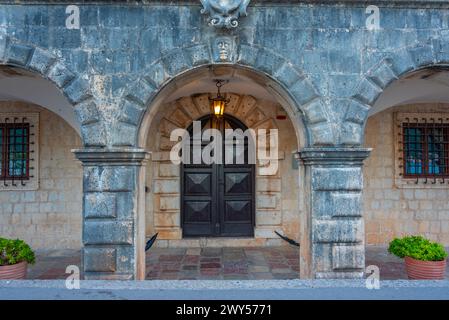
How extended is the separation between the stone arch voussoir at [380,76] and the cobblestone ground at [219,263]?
2.28 meters

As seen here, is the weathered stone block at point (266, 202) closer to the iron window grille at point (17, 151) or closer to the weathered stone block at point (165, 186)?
the weathered stone block at point (165, 186)

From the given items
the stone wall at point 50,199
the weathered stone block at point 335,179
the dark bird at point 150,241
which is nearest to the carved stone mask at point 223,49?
the weathered stone block at point 335,179

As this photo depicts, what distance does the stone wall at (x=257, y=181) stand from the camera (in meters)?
6.85

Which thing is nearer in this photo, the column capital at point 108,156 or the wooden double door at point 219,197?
the column capital at point 108,156

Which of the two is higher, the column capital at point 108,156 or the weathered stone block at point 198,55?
the weathered stone block at point 198,55

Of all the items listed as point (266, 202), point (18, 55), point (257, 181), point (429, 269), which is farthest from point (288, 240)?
point (18, 55)

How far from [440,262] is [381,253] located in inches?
80.2

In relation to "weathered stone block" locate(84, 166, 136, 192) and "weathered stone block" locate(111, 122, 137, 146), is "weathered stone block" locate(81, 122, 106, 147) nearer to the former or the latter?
"weathered stone block" locate(111, 122, 137, 146)

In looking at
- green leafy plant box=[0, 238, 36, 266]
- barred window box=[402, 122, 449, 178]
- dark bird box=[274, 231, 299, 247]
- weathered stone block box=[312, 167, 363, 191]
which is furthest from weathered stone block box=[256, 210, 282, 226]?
green leafy plant box=[0, 238, 36, 266]

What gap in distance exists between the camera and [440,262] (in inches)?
173

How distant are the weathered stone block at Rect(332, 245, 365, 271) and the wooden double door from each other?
288cm

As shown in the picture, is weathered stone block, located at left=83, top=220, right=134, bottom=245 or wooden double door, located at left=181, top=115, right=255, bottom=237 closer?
weathered stone block, located at left=83, top=220, right=134, bottom=245

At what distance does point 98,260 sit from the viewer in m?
4.17

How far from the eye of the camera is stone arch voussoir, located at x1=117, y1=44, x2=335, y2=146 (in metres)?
4.23
